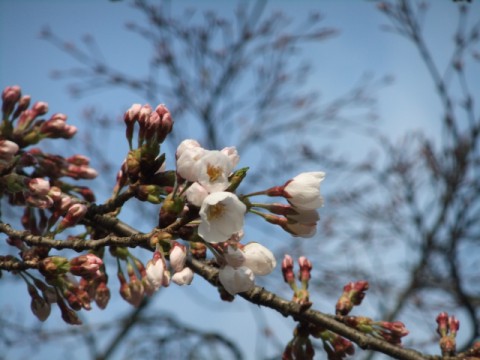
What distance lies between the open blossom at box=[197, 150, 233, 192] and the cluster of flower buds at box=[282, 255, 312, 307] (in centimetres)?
51

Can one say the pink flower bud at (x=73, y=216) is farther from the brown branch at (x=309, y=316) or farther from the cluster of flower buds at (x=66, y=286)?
the brown branch at (x=309, y=316)

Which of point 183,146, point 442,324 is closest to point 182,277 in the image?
point 183,146

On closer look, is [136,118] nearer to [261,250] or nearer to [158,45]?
[261,250]

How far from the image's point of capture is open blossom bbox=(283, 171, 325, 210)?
4.61ft

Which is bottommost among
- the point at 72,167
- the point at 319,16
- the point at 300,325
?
the point at 300,325

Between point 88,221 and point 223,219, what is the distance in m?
0.58

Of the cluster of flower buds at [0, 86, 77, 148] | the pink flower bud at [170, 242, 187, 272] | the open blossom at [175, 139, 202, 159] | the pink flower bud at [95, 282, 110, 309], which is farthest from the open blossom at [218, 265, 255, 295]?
the cluster of flower buds at [0, 86, 77, 148]

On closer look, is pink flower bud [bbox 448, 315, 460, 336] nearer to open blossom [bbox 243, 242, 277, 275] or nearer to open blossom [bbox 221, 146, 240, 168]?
open blossom [bbox 243, 242, 277, 275]

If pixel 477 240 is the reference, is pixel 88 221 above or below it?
below

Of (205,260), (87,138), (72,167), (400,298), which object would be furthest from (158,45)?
(205,260)

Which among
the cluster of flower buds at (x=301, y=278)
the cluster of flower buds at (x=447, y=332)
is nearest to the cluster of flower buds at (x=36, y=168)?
the cluster of flower buds at (x=301, y=278)

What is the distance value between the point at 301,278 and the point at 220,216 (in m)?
0.64

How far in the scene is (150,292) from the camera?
4.92 feet

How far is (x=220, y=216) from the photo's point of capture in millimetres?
1222
